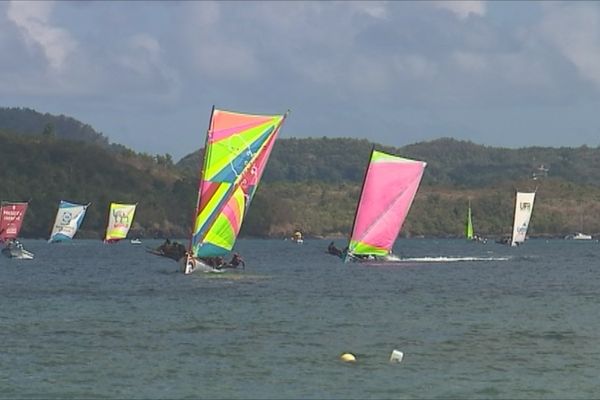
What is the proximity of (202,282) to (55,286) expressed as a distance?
870 cm

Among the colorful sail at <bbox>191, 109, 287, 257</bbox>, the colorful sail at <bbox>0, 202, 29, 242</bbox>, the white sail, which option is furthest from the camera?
the white sail

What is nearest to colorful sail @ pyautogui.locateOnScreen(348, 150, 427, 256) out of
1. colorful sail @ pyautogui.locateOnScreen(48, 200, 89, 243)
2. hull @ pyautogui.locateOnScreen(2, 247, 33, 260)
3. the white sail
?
hull @ pyautogui.locateOnScreen(2, 247, 33, 260)

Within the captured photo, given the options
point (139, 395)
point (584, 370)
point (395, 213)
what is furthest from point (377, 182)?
point (139, 395)

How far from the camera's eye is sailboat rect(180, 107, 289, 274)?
242 feet

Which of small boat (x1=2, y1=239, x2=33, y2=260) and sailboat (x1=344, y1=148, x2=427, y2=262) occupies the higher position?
sailboat (x1=344, y1=148, x2=427, y2=262)

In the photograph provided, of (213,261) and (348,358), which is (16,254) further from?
(348,358)

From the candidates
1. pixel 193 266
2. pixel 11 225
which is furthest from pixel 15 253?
pixel 193 266

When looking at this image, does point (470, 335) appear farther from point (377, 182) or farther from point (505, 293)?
point (377, 182)

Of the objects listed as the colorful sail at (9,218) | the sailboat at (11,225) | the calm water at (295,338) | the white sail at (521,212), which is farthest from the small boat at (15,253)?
the white sail at (521,212)

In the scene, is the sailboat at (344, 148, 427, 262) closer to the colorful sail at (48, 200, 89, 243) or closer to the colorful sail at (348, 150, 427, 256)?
the colorful sail at (348, 150, 427, 256)

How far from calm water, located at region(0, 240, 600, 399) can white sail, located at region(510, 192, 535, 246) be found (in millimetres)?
58089

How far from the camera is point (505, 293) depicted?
72.0m

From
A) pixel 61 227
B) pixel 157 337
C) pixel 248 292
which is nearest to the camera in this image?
pixel 157 337

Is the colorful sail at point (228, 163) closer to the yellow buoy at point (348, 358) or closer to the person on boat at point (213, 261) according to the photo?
the person on boat at point (213, 261)
